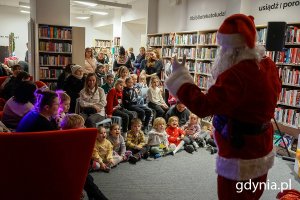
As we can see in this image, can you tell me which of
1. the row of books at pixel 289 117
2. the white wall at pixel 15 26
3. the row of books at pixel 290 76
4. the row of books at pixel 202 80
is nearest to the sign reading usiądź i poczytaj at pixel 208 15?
the row of books at pixel 202 80

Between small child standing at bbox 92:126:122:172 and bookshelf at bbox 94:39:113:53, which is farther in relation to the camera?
bookshelf at bbox 94:39:113:53

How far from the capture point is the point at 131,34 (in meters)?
11.0

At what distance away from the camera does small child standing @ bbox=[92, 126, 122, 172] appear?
3.38 metres

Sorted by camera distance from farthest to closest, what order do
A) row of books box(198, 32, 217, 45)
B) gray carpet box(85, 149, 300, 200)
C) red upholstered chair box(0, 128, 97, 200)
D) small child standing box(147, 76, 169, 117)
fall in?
1. row of books box(198, 32, 217, 45)
2. small child standing box(147, 76, 169, 117)
3. gray carpet box(85, 149, 300, 200)
4. red upholstered chair box(0, 128, 97, 200)

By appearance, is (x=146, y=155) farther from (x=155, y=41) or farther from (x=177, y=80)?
(x=155, y=41)

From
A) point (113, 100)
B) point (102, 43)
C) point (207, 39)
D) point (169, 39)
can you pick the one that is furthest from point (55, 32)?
point (102, 43)

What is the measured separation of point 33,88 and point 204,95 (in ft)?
7.89

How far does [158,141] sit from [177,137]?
0.46 meters

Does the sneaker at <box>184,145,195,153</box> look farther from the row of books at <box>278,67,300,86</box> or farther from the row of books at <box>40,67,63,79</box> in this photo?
the row of books at <box>40,67,63,79</box>

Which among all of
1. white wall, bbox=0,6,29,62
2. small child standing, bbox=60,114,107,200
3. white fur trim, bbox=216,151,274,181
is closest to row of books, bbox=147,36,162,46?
small child standing, bbox=60,114,107,200

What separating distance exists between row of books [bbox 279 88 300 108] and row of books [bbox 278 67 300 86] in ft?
0.40

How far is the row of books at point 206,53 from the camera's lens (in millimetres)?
5903

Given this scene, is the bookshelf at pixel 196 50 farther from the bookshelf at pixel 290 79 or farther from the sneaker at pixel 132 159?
the sneaker at pixel 132 159

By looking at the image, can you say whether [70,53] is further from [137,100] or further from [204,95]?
[204,95]
